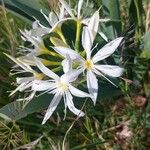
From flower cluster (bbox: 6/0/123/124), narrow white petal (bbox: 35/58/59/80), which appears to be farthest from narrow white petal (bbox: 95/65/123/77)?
narrow white petal (bbox: 35/58/59/80)

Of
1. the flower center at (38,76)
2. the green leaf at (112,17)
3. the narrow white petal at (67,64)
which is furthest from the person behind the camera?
the green leaf at (112,17)

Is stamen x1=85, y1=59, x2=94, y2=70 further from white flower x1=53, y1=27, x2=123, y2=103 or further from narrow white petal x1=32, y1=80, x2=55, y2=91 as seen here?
narrow white petal x1=32, y1=80, x2=55, y2=91

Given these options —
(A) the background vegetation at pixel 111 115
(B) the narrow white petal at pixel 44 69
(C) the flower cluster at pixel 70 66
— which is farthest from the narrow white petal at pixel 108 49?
(A) the background vegetation at pixel 111 115

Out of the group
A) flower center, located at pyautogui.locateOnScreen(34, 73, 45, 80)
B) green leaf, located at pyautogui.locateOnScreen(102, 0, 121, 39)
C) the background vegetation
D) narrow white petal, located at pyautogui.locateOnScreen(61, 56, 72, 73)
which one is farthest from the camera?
the background vegetation

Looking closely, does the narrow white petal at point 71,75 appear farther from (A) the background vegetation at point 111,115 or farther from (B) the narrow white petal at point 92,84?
(A) the background vegetation at point 111,115

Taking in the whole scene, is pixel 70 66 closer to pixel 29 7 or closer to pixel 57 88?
pixel 57 88

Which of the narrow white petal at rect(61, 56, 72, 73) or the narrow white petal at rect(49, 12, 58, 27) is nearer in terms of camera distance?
the narrow white petal at rect(61, 56, 72, 73)

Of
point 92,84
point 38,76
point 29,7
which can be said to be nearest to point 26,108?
point 38,76

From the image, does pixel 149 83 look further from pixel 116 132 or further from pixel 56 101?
pixel 56 101
